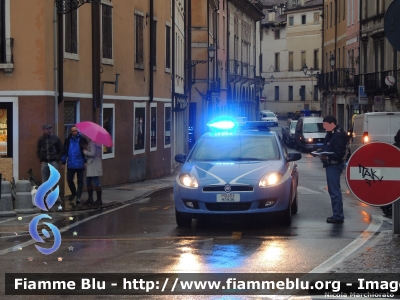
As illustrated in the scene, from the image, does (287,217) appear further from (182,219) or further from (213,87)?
(213,87)

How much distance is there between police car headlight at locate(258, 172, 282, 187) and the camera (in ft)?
45.7

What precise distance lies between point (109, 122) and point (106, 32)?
2.49 m

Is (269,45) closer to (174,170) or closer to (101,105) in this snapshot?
(174,170)

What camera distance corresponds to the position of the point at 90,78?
77.6ft

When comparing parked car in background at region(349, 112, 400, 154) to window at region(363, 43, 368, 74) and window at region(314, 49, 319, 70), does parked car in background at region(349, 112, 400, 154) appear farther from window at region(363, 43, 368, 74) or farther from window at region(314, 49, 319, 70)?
window at region(314, 49, 319, 70)

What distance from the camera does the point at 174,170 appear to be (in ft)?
121

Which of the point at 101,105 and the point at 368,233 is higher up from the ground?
the point at 101,105

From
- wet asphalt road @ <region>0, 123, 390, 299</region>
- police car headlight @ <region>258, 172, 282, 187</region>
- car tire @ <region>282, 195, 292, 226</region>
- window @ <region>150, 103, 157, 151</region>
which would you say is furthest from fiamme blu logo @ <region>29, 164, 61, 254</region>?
→ window @ <region>150, 103, 157, 151</region>

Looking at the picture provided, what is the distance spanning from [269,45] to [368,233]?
9648cm

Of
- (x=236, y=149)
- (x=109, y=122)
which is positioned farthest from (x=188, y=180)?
(x=109, y=122)

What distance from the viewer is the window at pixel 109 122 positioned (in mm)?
25078

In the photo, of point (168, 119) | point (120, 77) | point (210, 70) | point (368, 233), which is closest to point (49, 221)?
point (368, 233)

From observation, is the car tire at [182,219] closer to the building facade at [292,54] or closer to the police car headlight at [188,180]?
the police car headlight at [188,180]

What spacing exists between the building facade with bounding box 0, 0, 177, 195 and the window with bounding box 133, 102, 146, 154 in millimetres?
31
